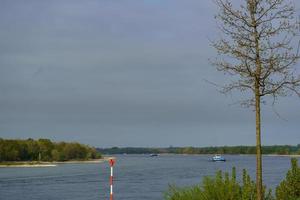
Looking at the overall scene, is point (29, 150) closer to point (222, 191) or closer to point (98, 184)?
point (98, 184)

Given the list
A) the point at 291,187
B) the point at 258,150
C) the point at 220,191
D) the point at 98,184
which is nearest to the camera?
the point at 258,150

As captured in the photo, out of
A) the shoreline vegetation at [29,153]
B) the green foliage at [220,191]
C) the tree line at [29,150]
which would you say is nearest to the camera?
the green foliage at [220,191]

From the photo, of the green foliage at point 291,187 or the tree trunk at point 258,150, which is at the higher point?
the tree trunk at point 258,150

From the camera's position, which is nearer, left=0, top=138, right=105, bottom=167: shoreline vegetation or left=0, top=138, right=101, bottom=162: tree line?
left=0, top=138, right=105, bottom=167: shoreline vegetation

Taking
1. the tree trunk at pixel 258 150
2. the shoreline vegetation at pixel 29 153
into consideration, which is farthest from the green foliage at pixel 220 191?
the shoreline vegetation at pixel 29 153

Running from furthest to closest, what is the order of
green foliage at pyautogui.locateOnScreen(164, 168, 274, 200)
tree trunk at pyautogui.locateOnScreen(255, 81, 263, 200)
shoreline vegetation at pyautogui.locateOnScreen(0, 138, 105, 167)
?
shoreline vegetation at pyautogui.locateOnScreen(0, 138, 105, 167)
green foliage at pyautogui.locateOnScreen(164, 168, 274, 200)
tree trunk at pyautogui.locateOnScreen(255, 81, 263, 200)

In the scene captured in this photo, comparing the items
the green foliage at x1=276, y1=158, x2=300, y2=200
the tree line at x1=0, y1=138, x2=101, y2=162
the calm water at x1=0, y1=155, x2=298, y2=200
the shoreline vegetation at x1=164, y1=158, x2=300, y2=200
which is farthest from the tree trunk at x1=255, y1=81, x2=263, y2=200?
the tree line at x1=0, y1=138, x2=101, y2=162

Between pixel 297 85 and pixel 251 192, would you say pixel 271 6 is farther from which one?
pixel 251 192

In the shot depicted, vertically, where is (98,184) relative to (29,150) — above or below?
below

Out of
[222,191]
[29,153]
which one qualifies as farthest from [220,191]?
[29,153]

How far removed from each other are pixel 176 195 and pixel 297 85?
16.2 ft

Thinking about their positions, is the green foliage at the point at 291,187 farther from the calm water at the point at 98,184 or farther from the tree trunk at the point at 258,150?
the calm water at the point at 98,184

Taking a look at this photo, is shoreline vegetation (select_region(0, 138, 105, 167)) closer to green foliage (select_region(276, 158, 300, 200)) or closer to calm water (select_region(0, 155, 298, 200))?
calm water (select_region(0, 155, 298, 200))

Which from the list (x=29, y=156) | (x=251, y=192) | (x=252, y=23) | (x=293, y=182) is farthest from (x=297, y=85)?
(x=29, y=156)
